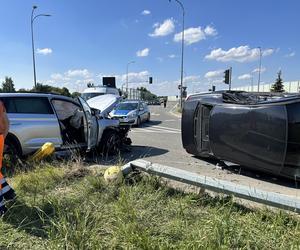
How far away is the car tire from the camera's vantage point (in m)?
10.5

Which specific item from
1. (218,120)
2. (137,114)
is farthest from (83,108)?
(137,114)

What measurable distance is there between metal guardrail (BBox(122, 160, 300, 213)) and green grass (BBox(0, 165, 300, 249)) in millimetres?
132

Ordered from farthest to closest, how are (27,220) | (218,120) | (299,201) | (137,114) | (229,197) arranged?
(137,114) < (218,120) < (229,197) < (27,220) < (299,201)

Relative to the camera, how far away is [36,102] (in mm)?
9109

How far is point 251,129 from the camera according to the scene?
733 centimetres

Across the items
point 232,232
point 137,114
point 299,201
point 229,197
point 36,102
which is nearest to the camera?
point 232,232

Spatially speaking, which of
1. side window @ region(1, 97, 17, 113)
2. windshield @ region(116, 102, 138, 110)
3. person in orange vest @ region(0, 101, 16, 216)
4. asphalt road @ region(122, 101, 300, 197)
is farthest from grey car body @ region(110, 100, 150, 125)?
person in orange vest @ region(0, 101, 16, 216)

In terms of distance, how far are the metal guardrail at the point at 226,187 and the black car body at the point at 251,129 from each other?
1994mm

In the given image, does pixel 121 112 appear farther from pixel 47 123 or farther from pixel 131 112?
pixel 47 123

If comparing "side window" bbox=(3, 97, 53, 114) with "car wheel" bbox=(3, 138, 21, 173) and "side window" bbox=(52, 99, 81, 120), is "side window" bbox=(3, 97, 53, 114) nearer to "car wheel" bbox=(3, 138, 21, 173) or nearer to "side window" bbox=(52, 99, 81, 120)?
"side window" bbox=(52, 99, 81, 120)

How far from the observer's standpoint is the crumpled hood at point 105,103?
1065cm

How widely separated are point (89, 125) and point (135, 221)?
5.69 m

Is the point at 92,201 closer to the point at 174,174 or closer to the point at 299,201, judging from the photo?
the point at 174,174

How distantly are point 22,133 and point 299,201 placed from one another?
253 inches
